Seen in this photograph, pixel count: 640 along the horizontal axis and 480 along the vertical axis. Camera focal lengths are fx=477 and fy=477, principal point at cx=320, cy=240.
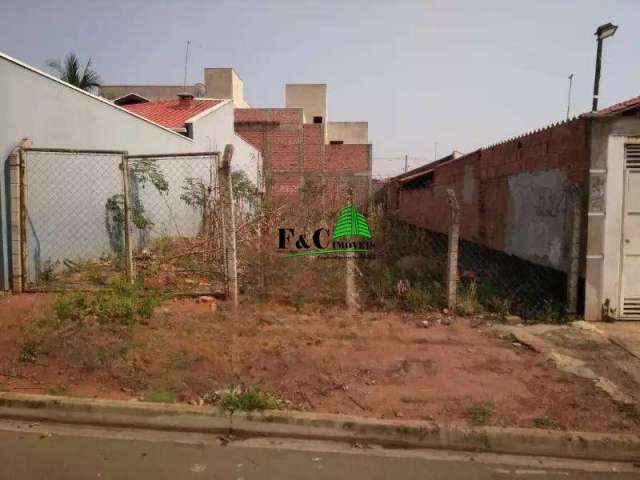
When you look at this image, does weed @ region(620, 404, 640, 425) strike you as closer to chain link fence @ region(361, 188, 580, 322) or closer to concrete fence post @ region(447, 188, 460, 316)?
chain link fence @ region(361, 188, 580, 322)

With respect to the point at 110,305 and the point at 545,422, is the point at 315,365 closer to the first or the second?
the point at 545,422

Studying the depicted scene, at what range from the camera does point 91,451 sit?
10.5 ft

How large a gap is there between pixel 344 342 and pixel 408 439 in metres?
1.75

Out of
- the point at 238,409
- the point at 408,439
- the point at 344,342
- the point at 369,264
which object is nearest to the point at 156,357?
the point at 238,409

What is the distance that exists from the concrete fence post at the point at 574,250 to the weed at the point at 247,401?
421 centimetres

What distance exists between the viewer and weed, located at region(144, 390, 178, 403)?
380cm

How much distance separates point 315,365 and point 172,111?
15069mm

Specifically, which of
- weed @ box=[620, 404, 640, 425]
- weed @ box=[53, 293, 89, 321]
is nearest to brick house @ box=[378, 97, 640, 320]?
weed @ box=[620, 404, 640, 425]

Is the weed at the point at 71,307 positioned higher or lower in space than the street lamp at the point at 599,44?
lower

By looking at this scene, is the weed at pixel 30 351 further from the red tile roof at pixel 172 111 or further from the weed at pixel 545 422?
the red tile roof at pixel 172 111

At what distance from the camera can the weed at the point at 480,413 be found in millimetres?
3474

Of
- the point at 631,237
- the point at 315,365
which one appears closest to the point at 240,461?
the point at 315,365

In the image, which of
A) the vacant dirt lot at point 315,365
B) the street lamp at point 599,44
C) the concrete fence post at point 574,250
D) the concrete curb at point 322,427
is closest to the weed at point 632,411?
the vacant dirt lot at point 315,365

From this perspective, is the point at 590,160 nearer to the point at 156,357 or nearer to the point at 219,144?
the point at 156,357
